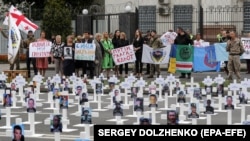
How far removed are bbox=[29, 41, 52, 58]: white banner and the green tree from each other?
9.59 metres

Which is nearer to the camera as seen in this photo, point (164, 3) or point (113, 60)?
point (113, 60)

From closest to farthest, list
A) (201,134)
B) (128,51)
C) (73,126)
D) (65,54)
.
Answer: (201,134), (73,126), (65,54), (128,51)

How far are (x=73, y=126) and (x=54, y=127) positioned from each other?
122 inches

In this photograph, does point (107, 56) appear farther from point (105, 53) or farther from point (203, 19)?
point (203, 19)

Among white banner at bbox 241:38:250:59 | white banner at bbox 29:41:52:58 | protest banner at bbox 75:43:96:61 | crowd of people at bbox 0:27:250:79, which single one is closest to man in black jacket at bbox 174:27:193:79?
crowd of people at bbox 0:27:250:79

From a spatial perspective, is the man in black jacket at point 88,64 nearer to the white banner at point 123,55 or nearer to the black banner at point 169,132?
the white banner at point 123,55

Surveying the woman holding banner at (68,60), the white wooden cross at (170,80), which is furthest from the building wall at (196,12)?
the white wooden cross at (170,80)

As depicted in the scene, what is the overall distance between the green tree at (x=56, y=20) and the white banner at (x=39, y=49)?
31.5ft

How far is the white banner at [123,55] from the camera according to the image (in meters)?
24.7

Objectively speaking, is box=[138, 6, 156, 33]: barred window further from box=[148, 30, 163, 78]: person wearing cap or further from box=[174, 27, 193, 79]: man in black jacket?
box=[174, 27, 193, 79]: man in black jacket

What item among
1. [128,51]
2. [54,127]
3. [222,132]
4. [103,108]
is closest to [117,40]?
[128,51]

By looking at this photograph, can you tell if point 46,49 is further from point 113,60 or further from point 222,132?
point 222,132

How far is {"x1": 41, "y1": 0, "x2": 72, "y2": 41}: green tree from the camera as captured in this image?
34.7 meters

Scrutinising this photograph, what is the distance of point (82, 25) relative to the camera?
103 feet
